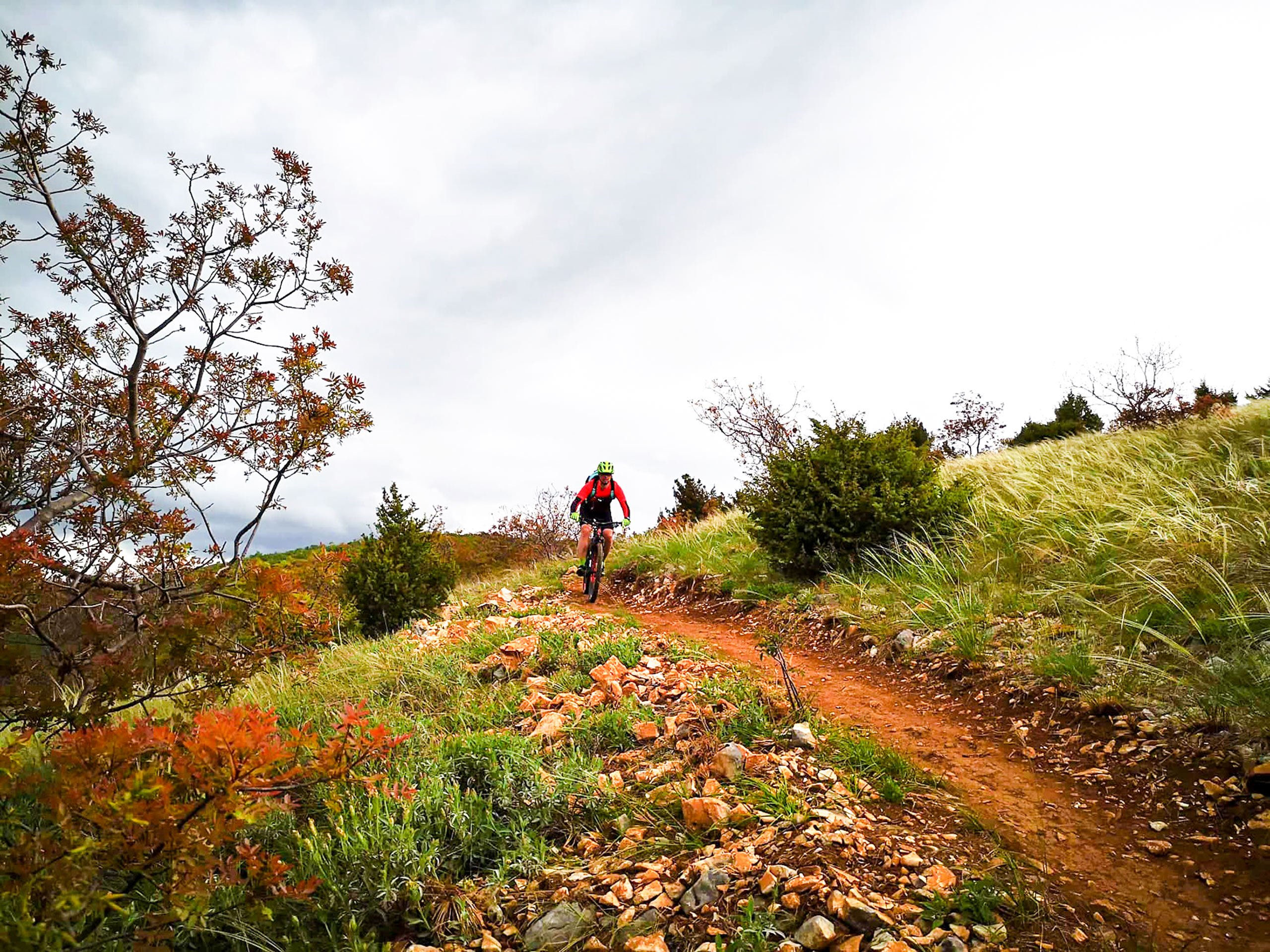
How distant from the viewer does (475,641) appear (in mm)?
6352

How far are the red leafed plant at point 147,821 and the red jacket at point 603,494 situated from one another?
27.0 ft

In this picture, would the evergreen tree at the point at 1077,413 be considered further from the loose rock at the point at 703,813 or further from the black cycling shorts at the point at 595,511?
the loose rock at the point at 703,813

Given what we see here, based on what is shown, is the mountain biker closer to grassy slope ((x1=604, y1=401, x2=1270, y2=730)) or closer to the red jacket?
the red jacket

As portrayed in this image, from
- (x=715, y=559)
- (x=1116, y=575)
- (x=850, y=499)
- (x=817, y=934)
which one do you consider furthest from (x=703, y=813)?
(x=715, y=559)

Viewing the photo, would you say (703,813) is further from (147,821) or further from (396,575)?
(396,575)

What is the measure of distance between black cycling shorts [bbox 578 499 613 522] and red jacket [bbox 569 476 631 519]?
0.11 ft

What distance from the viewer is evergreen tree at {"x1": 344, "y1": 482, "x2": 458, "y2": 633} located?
9406 mm

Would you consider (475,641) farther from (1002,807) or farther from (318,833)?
(1002,807)

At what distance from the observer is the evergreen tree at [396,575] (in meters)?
9.41

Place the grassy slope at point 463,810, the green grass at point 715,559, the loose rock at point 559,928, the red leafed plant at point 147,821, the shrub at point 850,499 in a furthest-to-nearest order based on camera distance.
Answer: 1. the green grass at point 715,559
2. the shrub at point 850,499
3. the grassy slope at point 463,810
4. the loose rock at point 559,928
5. the red leafed plant at point 147,821

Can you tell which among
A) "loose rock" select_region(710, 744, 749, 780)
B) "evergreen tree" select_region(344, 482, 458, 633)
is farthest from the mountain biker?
"loose rock" select_region(710, 744, 749, 780)

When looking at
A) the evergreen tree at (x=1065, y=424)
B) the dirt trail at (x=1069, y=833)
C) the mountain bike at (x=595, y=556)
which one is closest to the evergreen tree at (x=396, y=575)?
→ the mountain bike at (x=595, y=556)

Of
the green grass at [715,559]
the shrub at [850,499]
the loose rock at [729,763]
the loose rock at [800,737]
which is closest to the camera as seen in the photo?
the loose rock at [729,763]

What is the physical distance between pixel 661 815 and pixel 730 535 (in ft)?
27.1
